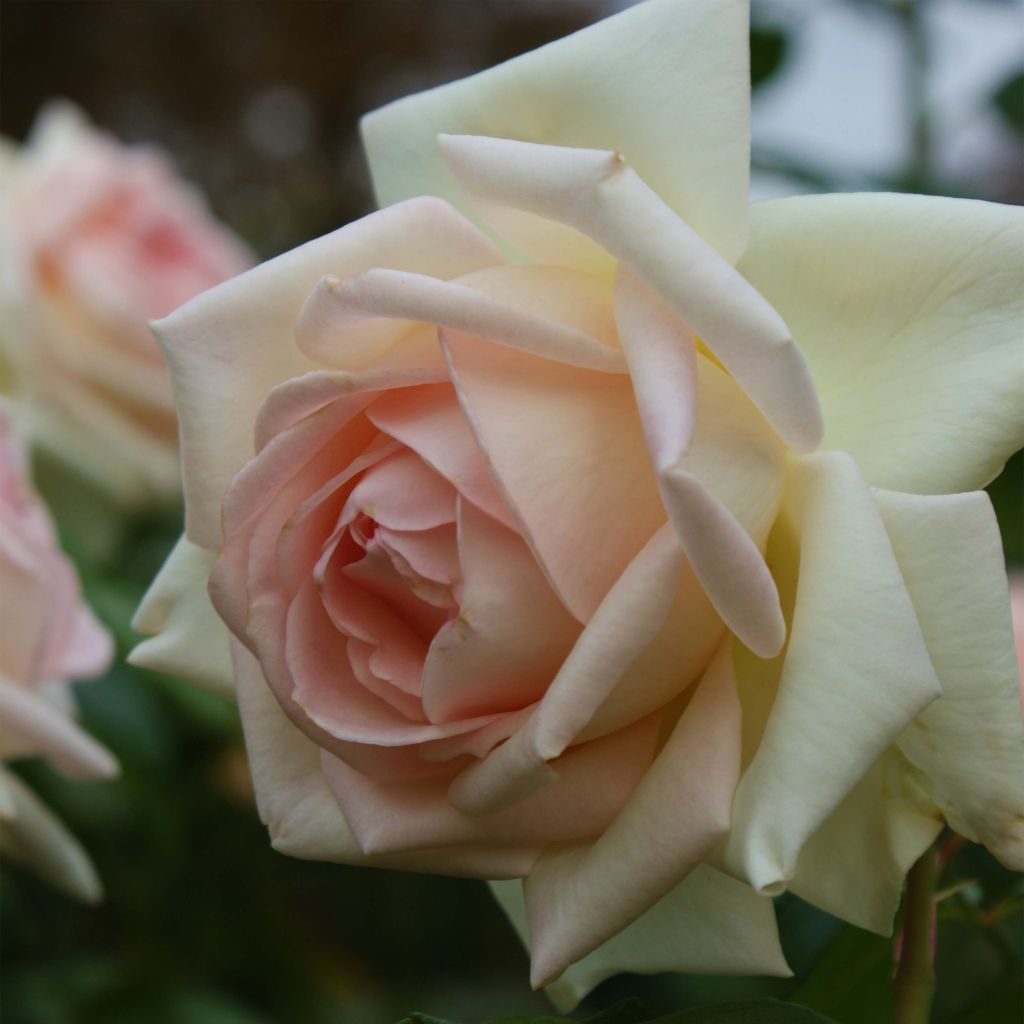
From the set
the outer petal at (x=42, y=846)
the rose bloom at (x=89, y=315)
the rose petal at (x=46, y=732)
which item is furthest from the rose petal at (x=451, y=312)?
the rose bloom at (x=89, y=315)

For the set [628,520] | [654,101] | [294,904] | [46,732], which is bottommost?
[294,904]

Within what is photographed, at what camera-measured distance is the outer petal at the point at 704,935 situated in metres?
0.43

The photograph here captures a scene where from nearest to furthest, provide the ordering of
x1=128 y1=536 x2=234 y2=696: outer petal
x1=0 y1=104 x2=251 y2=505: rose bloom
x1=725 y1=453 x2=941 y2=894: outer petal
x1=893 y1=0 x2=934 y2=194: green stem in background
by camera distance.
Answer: x1=725 y1=453 x2=941 y2=894: outer petal < x1=128 y1=536 x2=234 y2=696: outer petal < x1=0 y1=104 x2=251 y2=505: rose bloom < x1=893 y1=0 x2=934 y2=194: green stem in background

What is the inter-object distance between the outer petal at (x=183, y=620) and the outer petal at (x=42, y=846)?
286mm

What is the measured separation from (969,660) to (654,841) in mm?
110

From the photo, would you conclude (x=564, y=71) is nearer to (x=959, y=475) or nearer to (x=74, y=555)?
(x=959, y=475)

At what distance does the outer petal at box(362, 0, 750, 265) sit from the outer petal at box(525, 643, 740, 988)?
0.16 meters

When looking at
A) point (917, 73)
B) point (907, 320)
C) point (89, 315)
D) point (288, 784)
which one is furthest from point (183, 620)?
point (917, 73)

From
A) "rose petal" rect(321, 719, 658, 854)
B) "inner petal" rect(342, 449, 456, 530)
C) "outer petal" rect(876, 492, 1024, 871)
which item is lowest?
"rose petal" rect(321, 719, 658, 854)

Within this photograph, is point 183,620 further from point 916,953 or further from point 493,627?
point 916,953

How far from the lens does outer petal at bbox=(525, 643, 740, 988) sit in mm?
399

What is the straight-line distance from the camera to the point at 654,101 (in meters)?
0.46

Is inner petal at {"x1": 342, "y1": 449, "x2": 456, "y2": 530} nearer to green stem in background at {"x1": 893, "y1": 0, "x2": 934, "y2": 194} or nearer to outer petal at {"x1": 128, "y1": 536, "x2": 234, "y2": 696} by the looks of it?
outer petal at {"x1": 128, "y1": 536, "x2": 234, "y2": 696}

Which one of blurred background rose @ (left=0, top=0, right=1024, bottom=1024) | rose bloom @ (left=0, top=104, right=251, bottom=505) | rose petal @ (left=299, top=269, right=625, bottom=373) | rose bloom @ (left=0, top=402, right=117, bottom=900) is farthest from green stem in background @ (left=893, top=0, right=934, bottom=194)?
rose petal @ (left=299, top=269, right=625, bottom=373)
